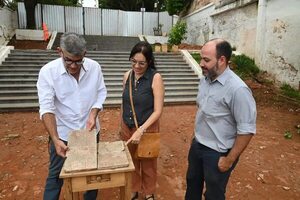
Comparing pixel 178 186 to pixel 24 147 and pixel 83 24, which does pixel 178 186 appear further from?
pixel 83 24

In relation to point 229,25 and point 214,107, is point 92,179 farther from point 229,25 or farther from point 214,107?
point 229,25

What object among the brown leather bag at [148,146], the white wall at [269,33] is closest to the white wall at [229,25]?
the white wall at [269,33]

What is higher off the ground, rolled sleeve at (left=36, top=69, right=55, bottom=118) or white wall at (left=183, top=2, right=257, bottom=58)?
white wall at (left=183, top=2, right=257, bottom=58)

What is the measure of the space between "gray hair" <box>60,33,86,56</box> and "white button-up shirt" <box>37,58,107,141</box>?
248 millimetres

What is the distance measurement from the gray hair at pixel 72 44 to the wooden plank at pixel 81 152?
0.65 meters

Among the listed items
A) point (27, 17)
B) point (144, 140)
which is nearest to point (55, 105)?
point (144, 140)

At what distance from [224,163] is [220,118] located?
0.36 meters

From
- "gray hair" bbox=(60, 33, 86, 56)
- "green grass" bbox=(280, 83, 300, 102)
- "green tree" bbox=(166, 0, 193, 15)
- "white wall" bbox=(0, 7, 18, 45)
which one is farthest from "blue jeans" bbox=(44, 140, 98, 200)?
"green tree" bbox=(166, 0, 193, 15)

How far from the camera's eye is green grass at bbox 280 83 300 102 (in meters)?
7.88

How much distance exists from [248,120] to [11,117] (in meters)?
6.59

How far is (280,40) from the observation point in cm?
877

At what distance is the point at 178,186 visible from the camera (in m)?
3.77

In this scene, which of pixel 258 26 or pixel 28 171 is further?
pixel 258 26

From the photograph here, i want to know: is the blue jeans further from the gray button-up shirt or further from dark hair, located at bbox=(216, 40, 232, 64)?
dark hair, located at bbox=(216, 40, 232, 64)
